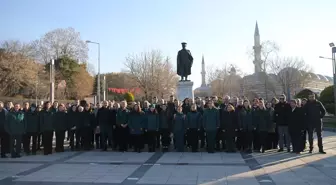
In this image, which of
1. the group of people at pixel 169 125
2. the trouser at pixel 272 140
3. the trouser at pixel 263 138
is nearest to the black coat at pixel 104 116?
the group of people at pixel 169 125

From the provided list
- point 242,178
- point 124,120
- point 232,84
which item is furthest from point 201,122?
point 232,84

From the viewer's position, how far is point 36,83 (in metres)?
38.4

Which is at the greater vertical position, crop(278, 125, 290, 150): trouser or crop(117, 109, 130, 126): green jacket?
crop(117, 109, 130, 126): green jacket

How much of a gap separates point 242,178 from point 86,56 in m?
43.4

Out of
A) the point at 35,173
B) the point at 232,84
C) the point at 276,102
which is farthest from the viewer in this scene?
the point at 232,84

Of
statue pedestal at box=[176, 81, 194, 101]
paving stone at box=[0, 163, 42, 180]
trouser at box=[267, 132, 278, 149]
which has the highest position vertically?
statue pedestal at box=[176, 81, 194, 101]

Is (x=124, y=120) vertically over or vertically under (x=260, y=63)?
under

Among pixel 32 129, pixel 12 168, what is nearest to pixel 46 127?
pixel 32 129

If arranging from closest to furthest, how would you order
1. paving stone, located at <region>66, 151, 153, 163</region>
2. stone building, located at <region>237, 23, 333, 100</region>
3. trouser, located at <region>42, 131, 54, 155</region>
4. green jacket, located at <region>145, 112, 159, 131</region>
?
paving stone, located at <region>66, 151, 153, 163</region> → trouser, located at <region>42, 131, 54, 155</region> → green jacket, located at <region>145, 112, 159, 131</region> → stone building, located at <region>237, 23, 333, 100</region>

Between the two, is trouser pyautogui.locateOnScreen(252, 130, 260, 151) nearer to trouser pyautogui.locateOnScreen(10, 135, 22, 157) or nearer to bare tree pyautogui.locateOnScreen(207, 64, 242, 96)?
trouser pyautogui.locateOnScreen(10, 135, 22, 157)

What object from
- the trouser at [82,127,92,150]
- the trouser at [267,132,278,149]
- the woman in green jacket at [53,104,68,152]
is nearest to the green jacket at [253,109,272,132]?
the trouser at [267,132,278,149]

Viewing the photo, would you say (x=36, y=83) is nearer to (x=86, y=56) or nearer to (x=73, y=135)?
(x=86, y=56)

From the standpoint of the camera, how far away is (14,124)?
11242mm

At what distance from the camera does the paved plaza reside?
7.55 m
